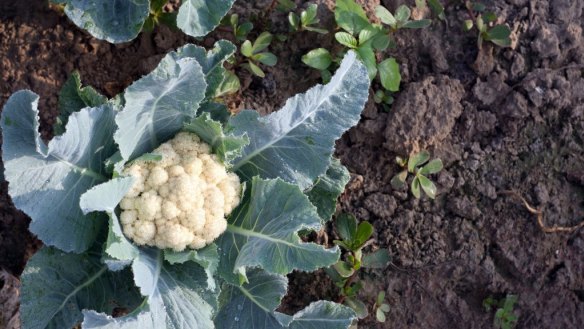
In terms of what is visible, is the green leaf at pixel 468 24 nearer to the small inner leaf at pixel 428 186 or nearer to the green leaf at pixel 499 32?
the green leaf at pixel 499 32

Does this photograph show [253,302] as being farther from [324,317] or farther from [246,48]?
[246,48]

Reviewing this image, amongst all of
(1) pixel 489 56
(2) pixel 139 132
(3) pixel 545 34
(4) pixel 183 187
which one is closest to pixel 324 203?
(4) pixel 183 187

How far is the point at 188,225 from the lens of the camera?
7.80ft

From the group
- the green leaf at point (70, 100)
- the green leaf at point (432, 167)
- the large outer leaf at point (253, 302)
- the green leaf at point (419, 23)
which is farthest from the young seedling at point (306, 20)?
the large outer leaf at point (253, 302)

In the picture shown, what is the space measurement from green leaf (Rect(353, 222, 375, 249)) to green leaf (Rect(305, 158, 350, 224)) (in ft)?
1.11

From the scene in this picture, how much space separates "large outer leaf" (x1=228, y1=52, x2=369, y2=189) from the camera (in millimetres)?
2514

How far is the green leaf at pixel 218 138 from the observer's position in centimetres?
235

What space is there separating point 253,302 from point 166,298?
0.45 meters

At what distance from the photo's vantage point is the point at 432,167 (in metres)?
3.21

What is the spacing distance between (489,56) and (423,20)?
0.48 metres

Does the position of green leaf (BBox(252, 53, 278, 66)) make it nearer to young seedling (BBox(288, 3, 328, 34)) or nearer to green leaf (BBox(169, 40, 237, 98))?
young seedling (BBox(288, 3, 328, 34))

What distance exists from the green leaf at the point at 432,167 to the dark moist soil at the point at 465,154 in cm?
12

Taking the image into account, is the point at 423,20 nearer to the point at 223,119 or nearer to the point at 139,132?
the point at 223,119

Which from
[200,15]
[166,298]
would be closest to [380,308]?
[166,298]
